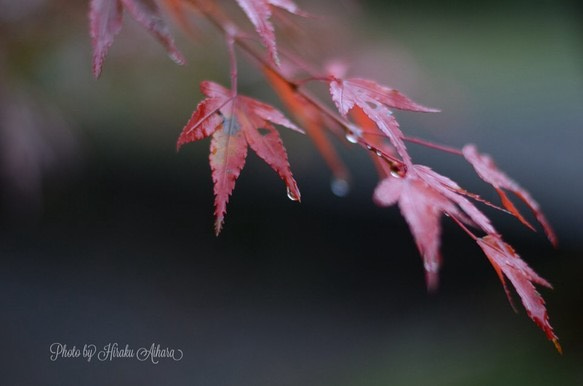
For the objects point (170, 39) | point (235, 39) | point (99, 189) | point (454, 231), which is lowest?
point (170, 39)

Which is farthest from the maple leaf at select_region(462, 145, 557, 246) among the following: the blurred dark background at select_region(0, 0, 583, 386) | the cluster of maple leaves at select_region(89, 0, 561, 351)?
the blurred dark background at select_region(0, 0, 583, 386)

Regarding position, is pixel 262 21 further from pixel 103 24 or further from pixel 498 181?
pixel 498 181

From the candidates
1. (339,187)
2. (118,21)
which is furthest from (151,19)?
(339,187)

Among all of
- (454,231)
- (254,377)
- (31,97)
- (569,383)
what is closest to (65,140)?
(31,97)

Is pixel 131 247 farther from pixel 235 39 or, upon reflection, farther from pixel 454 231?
pixel 235 39

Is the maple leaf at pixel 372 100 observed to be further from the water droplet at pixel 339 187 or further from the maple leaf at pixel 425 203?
the water droplet at pixel 339 187

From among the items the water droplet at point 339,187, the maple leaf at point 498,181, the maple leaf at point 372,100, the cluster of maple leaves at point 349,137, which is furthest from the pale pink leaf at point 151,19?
the water droplet at point 339,187
